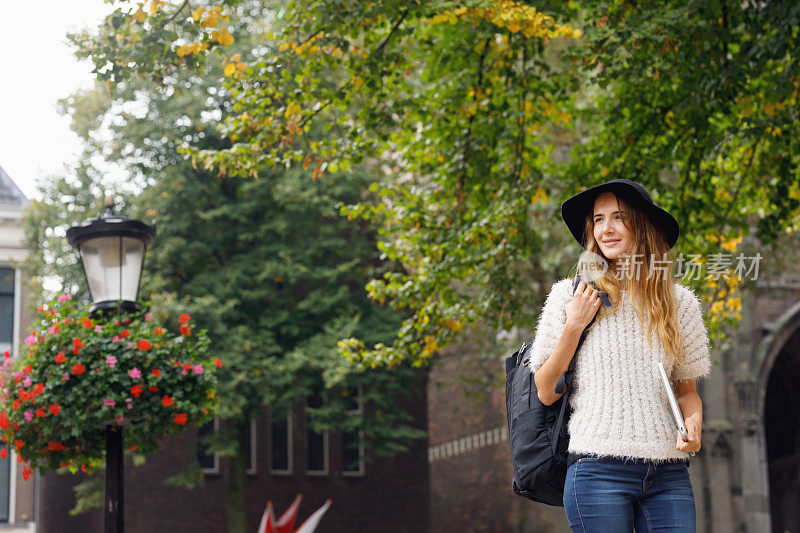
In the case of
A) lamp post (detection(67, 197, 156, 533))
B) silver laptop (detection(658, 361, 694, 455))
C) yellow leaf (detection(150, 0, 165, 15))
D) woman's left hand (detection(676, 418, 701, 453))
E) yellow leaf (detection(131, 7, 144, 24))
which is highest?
yellow leaf (detection(150, 0, 165, 15))

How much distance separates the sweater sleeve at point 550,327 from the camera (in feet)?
12.0

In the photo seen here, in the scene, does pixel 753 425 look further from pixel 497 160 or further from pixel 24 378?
pixel 24 378

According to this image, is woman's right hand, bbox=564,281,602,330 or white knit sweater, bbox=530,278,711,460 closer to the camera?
white knit sweater, bbox=530,278,711,460

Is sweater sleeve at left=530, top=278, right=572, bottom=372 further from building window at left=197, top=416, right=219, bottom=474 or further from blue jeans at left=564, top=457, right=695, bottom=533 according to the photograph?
building window at left=197, top=416, right=219, bottom=474

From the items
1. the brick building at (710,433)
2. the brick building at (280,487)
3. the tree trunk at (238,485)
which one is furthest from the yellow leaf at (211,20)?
the brick building at (280,487)

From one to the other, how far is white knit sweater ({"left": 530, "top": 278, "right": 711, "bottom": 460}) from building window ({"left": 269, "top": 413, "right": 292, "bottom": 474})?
2336cm

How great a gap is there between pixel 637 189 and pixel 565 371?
0.70 m

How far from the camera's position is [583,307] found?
3.59 meters

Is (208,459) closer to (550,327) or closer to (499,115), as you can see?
(499,115)

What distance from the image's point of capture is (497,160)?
11.4 metres

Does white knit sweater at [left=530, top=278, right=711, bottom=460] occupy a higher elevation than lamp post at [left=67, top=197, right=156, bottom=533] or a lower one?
lower

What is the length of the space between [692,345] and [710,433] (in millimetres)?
21994

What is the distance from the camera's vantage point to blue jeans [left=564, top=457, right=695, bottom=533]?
3.41 m

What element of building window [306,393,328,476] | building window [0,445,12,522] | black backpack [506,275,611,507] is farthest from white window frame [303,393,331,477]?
black backpack [506,275,611,507]
